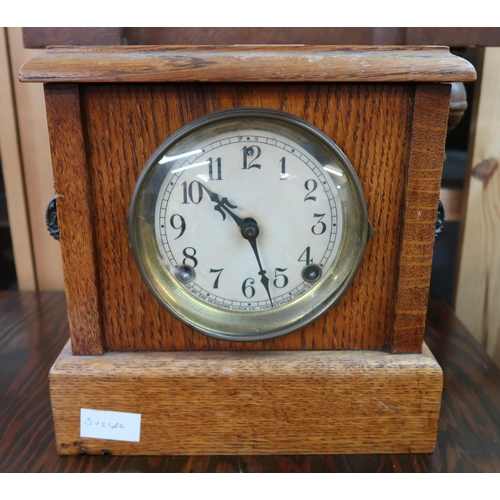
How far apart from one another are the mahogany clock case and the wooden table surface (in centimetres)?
15

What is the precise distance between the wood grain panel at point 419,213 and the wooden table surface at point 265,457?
0.54 feet

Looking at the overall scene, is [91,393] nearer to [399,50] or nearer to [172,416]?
[172,416]

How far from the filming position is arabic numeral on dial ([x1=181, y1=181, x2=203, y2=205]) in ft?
2.15

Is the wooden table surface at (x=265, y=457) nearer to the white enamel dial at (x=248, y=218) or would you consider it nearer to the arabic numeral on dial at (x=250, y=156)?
the white enamel dial at (x=248, y=218)

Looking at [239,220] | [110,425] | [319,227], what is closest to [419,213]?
[319,227]

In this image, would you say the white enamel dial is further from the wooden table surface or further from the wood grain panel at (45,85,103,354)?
the wooden table surface

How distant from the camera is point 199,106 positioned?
62cm

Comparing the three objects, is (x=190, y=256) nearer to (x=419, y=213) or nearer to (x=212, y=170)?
(x=212, y=170)

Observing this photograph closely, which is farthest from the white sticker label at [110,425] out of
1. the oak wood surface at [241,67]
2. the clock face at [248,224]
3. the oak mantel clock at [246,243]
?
the oak wood surface at [241,67]

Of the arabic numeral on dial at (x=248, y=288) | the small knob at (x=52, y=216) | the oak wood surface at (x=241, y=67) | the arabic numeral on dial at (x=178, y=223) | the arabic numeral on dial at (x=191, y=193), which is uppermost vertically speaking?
the oak wood surface at (x=241, y=67)

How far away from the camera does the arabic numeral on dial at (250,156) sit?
25.4 inches

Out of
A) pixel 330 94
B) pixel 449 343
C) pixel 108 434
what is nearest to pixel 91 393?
pixel 108 434

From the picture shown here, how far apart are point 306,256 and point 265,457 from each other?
0.93 feet

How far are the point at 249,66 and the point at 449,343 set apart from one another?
70cm
